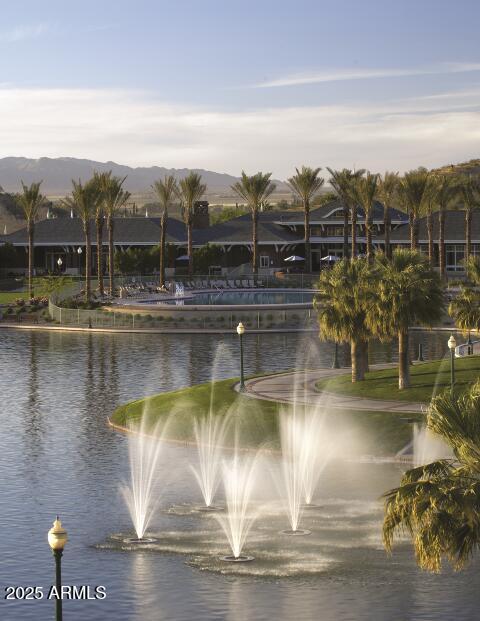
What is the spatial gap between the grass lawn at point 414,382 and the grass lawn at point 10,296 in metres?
62.5

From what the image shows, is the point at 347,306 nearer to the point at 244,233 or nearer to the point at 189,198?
the point at 189,198

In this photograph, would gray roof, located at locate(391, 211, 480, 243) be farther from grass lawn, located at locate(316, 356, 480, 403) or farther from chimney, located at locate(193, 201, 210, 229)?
grass lawn, located at locate(316, 356, 480, 403)

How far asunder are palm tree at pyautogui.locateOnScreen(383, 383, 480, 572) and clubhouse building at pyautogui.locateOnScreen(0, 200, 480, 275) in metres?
112

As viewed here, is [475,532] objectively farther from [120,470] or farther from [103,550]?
[120,470]

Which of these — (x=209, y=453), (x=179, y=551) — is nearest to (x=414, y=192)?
(x=209, y=453)

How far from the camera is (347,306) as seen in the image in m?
47.7

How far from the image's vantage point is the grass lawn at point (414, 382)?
1799 inches

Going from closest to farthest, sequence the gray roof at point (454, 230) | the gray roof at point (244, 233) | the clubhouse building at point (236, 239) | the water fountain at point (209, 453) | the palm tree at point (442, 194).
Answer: the water fountain at point (209, 453) → the palm tree at point (442, 194) → the gray roof at point (454, 230) → the clubhouse building at point (236, 239) → the gray roof at point (244, 233)

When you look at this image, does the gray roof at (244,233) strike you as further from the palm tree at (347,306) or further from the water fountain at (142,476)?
the water fountain at (142,476)

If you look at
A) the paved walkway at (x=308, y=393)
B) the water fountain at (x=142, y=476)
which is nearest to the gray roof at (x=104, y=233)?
the paved walkway at (x=308, y=393)

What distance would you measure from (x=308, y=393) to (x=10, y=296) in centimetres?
7299

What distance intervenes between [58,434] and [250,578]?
18.7 meters

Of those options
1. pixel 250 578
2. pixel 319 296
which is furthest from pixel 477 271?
pixel 250 578

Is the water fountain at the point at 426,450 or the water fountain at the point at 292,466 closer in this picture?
the water fountain at the point at 292,466
